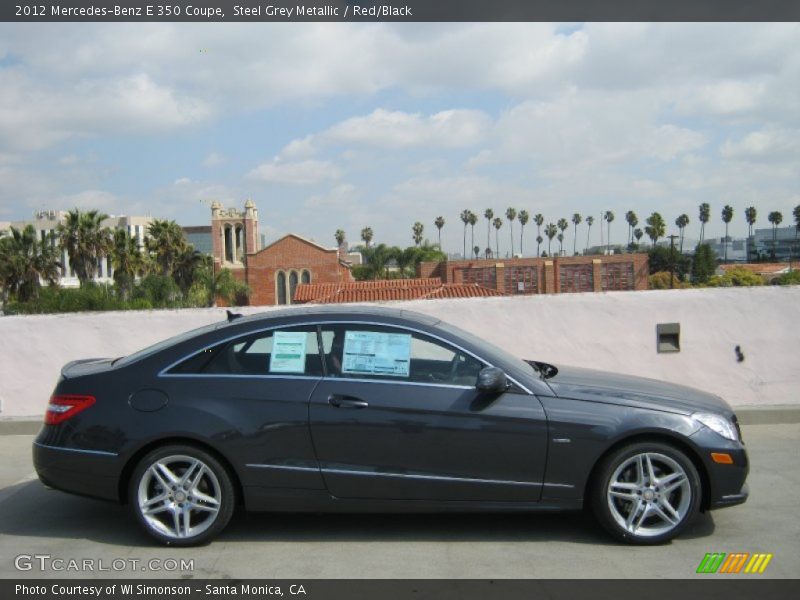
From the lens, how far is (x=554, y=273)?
218 ft

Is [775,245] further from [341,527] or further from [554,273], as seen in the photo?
[341,527]

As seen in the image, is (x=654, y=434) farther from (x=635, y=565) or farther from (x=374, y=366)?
(x=374, y=366)

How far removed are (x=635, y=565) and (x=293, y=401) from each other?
2.21 m

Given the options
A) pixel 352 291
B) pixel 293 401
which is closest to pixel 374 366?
pixel 293 401

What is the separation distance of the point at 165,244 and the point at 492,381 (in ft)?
214

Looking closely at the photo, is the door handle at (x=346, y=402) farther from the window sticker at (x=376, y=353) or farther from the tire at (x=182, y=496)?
the tire at (x=182, y=496)

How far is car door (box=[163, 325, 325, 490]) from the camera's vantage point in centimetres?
492

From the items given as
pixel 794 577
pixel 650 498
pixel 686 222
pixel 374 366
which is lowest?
pixel 794 577

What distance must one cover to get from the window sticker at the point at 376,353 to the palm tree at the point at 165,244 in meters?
63.5

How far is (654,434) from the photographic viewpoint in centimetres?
494

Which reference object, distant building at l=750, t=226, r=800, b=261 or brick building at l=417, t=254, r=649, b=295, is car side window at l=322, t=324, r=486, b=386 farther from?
distant building at l=750, t=226, r=800, b=261

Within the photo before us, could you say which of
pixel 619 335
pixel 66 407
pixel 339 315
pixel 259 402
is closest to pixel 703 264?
pixel 619 335

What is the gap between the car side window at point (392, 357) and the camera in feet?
16.6
